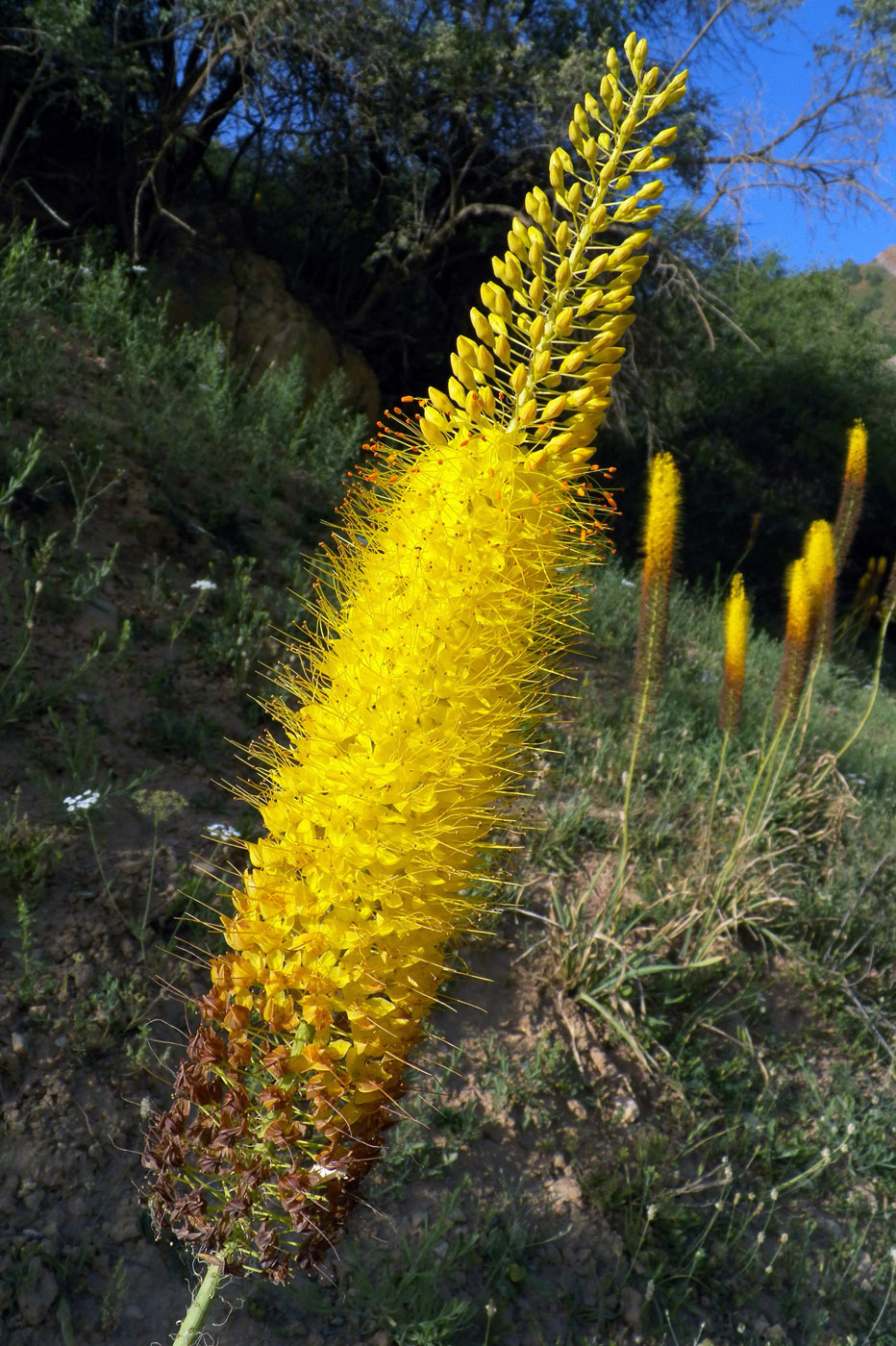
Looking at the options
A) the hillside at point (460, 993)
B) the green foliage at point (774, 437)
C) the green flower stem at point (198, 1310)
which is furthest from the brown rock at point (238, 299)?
the green flower stem at point (198, 1310)

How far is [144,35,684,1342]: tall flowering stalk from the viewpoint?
4.96 ft

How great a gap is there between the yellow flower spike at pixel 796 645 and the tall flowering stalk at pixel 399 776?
3045mm

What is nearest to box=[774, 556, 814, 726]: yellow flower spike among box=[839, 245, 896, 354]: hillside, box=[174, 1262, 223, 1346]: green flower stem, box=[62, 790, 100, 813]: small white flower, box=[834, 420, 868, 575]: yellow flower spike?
box=[834, 420, 868, 575]: yellow flower spike

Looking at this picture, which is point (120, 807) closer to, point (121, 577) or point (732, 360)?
point (121, 577)

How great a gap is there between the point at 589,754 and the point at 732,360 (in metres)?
10.2

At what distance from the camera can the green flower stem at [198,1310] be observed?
146 cm

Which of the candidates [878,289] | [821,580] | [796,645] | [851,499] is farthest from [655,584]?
[878,289]

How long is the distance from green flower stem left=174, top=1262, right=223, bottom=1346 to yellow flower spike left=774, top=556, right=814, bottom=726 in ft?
11.8

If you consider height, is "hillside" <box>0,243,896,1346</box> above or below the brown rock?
below

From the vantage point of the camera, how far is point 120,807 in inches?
145

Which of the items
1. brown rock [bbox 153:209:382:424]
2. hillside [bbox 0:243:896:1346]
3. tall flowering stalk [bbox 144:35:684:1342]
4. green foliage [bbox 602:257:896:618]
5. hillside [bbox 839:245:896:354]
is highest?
hillside [bbox 839:245:896:354]

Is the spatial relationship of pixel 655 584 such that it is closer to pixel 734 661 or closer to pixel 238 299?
pixel 734 661

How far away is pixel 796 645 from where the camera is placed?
443 centimetres

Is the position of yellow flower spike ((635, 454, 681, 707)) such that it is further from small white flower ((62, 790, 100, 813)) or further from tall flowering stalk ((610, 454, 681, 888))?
small white flower ((62, 790, 100, 813))
